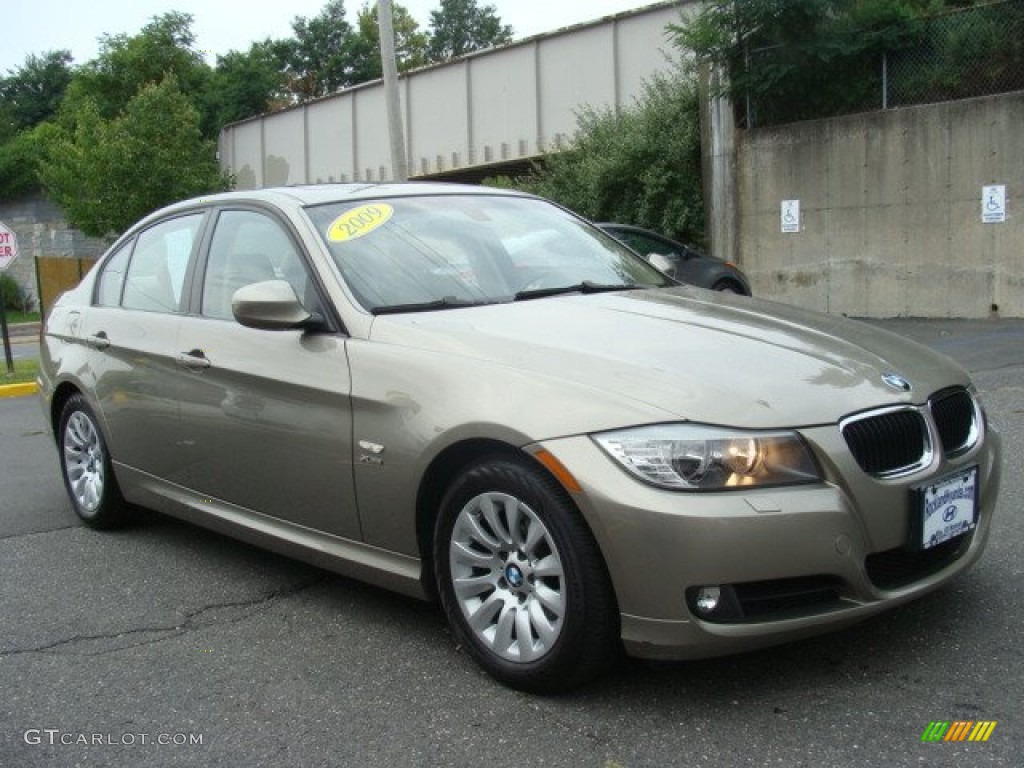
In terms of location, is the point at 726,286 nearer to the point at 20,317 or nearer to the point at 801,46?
the point at 801,46

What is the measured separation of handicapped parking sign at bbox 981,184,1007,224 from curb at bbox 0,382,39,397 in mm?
12264

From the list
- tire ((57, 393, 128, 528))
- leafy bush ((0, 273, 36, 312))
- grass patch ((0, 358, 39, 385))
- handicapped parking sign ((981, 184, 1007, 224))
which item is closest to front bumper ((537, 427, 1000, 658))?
tire ((57, 393, 128, 528))

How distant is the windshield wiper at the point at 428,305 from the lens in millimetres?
3727

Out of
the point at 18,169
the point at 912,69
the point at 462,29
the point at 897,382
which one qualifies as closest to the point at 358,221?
the point at 897,382

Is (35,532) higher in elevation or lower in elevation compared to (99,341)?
lower

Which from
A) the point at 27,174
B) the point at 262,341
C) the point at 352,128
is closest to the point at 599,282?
the point at 262,341

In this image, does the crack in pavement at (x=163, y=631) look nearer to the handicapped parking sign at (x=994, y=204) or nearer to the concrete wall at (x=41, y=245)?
the handicapped parking sign at (x=994, y=204)

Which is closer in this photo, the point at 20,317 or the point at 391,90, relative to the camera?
the point at 391,90

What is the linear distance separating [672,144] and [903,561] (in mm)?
15174

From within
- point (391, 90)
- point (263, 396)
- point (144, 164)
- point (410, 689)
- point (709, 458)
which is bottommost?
point (410, 689)

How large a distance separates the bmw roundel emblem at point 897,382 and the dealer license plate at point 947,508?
11.3 inches

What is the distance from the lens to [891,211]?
603 inches

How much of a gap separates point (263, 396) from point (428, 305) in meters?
0.70

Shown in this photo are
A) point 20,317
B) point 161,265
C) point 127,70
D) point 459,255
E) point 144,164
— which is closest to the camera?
point 459,255
